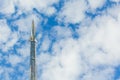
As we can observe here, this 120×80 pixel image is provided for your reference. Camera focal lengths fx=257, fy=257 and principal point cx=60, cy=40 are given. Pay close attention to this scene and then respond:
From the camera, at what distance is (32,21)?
89562 millimetres

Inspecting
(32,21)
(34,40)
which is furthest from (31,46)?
(32,21)

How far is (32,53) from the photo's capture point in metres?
89.9

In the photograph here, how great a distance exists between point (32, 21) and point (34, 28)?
2.64 meters

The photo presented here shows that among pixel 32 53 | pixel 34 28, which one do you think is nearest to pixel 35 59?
pixel 32 53

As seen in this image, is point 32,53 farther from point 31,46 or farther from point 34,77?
point 34,77

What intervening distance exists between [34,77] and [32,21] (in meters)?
19.4

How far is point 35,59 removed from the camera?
89.9 meters

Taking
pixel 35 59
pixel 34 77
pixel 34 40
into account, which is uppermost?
pixel 34 40

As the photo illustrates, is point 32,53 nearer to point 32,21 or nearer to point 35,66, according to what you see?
point 35,66

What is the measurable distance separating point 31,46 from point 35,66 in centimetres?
716

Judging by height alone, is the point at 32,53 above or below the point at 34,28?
below

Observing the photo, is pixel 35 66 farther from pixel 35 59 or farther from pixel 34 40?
pixel 34 40

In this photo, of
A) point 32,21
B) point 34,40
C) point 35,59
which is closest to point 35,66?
point 35,59

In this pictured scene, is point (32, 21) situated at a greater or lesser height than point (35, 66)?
greater
